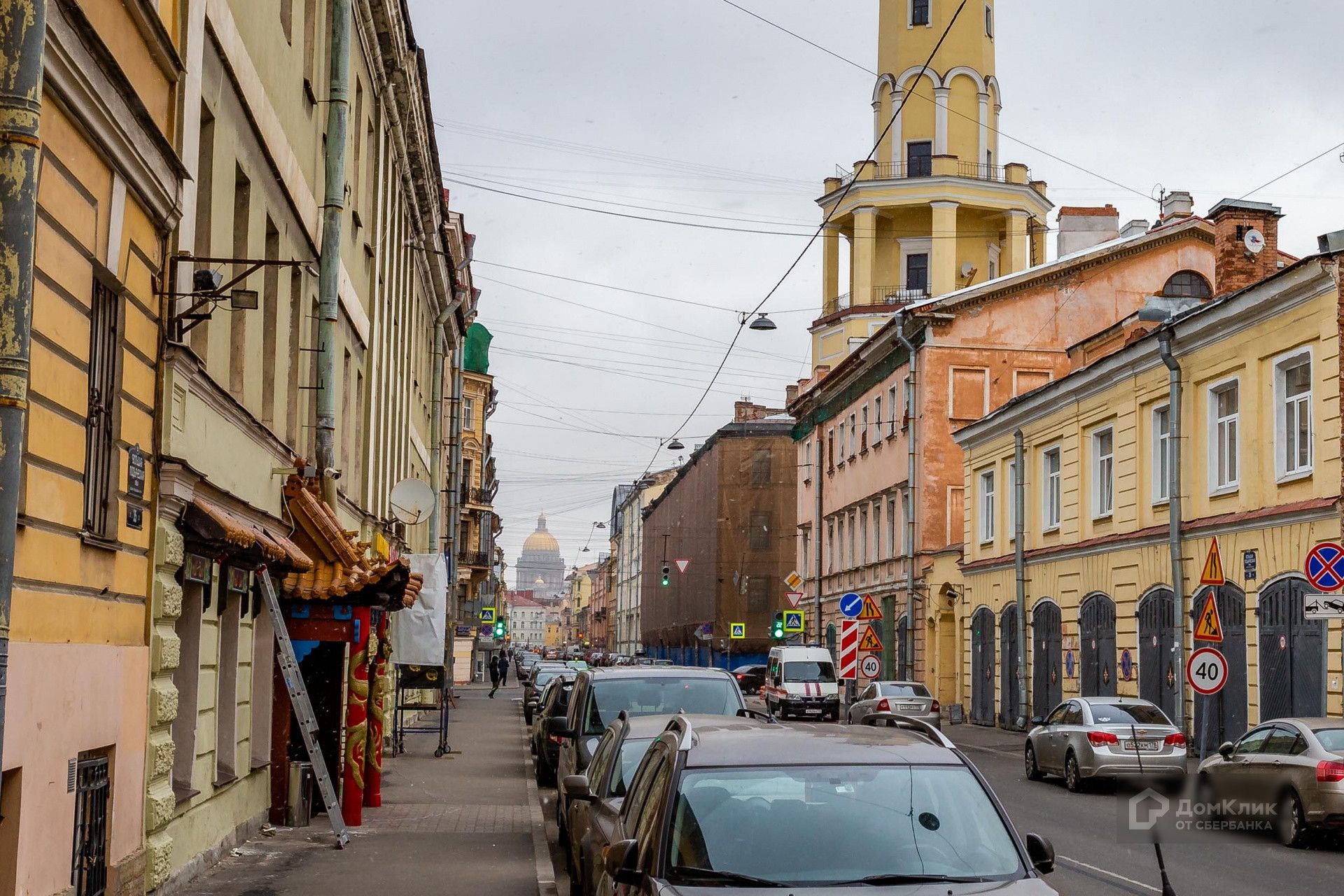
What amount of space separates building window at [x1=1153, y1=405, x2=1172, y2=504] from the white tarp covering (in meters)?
13.2

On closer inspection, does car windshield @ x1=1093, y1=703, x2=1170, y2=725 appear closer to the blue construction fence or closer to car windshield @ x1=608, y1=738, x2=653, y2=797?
car windshield @ x1=608, y1=738, x2=653, y2=797

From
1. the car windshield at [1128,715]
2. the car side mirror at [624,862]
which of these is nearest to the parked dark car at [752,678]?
the car windshield at [1128,715]

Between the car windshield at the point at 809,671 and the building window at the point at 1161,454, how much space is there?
1613cm

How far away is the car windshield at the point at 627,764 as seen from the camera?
10.2 metres

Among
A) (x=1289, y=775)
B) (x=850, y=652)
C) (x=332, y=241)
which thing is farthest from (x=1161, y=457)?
(x=332, y=241)

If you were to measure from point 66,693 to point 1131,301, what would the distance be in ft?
139

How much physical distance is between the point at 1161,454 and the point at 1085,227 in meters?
24.8

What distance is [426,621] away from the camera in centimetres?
2461

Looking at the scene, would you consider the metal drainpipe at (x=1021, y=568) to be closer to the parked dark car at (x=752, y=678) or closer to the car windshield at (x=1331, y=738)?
the car windshield at (x=1331, y=738)

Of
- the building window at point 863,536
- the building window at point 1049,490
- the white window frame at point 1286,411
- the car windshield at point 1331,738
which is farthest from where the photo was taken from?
the building window at point 863,536

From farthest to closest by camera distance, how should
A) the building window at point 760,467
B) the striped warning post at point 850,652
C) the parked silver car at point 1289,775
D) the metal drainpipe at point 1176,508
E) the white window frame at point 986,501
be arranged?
the building window at point 760,467 < the white window frame at point 986,501 < the striped warning post at point 850,652 < the metal drainpipe at point 1176,508 < the parked silver car at point 1289,775

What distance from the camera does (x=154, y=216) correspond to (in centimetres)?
1008

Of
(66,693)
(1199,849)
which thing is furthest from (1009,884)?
(1199,849)

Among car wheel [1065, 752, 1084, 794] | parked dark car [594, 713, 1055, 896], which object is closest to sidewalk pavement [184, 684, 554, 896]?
parked dark car [594, 713, 1055, 896]
